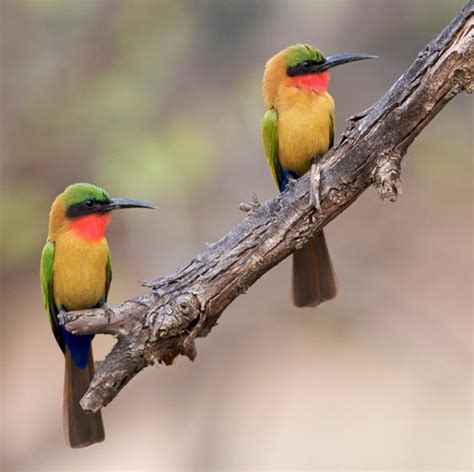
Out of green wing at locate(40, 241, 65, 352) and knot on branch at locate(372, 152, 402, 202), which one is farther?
green wing at locate(40, 241, 65, 352)

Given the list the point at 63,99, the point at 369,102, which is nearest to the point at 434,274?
the point at 369,102

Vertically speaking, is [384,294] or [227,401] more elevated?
[384,294]

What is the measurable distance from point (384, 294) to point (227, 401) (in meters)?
1.29

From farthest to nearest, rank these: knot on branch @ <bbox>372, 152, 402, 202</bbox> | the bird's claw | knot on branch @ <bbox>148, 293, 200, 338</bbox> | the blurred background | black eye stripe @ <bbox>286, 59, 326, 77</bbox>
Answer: the blurred background, black eye stripe @ <bbox>286, 59, 326, 77</bbox>, the bird's claw, knot on branch @ <bbox>148, 293, 200, 338</bbox>, knot on branch @ <bbox>372, 152, 402, 202</bbox>

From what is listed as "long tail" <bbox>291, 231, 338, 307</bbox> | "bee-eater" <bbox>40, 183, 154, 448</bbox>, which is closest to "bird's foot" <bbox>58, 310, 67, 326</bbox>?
"bee-eater" <bbox>40, 183, 154, 448</bbox>

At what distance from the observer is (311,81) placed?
291 cm

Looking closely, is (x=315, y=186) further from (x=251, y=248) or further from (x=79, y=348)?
(x=79, y=348)

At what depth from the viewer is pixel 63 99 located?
6383 millimetres

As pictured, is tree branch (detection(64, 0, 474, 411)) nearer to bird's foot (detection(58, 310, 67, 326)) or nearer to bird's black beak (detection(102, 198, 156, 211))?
bird's foot (detection(58, 310, 67, 326))

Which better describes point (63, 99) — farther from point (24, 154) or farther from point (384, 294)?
point (384, 294)

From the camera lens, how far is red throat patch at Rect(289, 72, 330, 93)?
114 inches

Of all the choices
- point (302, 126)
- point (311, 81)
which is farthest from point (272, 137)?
point (311, 81)

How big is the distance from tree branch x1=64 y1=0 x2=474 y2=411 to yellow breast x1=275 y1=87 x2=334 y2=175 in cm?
29

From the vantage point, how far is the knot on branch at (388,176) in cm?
252
